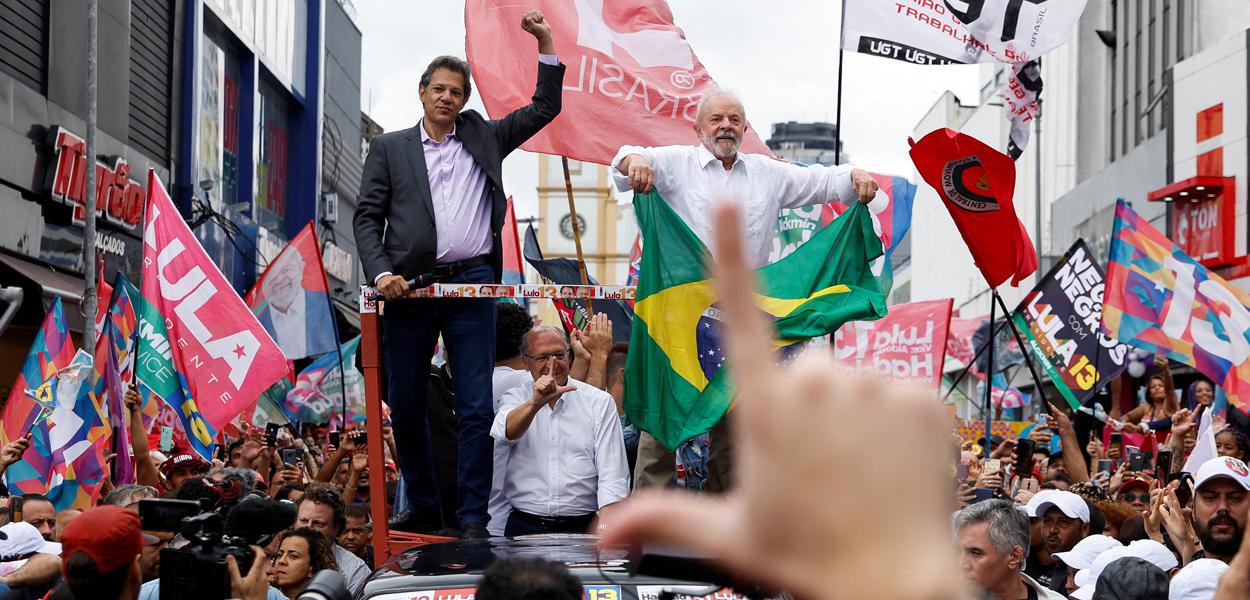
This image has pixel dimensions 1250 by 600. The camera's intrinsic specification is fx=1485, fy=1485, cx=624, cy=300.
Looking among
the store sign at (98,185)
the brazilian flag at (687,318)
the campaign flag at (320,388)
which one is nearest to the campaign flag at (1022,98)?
the brazilian flag at (687,318)

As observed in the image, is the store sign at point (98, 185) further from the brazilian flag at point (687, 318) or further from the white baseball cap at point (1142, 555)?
the white baseball cap at point (1142, 555)

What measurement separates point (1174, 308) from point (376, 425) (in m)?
8.87

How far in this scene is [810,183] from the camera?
607 cm

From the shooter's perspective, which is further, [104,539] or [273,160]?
[273,160]

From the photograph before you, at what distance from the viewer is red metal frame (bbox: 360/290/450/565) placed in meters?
5.60

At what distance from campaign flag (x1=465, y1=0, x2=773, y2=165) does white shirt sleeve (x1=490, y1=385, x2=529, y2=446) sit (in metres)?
2.72

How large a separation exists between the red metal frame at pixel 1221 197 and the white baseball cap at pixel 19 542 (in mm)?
24823

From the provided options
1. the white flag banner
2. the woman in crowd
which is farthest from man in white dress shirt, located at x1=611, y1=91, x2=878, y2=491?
the white flag banner

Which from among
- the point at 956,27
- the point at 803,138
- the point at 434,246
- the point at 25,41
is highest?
the point at 803,138

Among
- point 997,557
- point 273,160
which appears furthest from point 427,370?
point 273,160

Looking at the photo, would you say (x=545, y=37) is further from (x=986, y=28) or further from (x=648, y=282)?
(x=986, y=28)

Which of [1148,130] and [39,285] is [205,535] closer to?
[39,285]

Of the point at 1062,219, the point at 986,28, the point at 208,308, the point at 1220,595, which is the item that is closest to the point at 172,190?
the point at 208,308

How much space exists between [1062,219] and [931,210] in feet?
94.0
